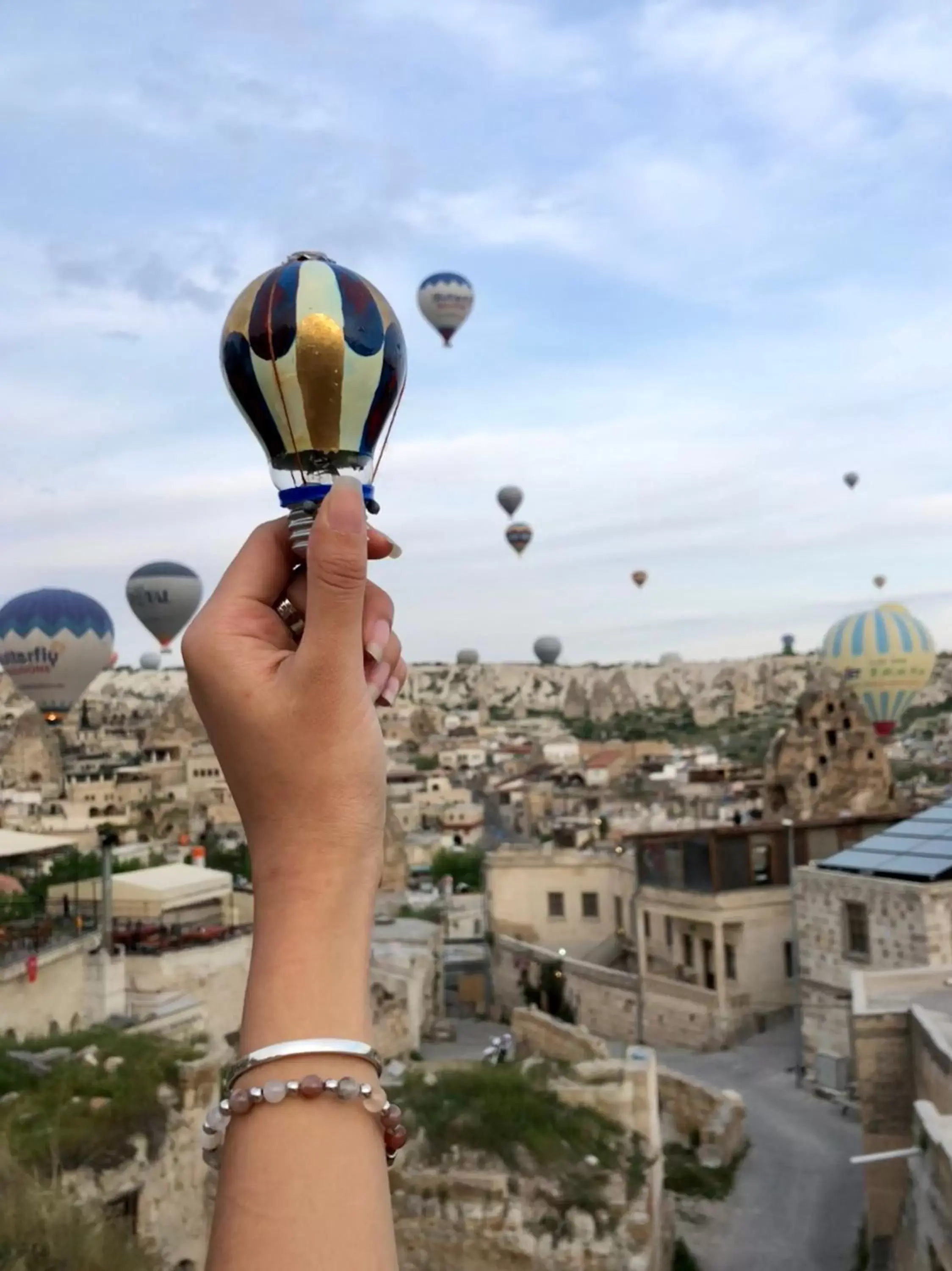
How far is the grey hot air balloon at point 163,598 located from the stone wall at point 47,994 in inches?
980

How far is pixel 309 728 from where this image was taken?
1.77m

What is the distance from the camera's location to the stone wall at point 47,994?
1431 centimetres

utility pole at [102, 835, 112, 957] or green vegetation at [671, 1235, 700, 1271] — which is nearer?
green vegetation at [671, 1235, 700, 1271]

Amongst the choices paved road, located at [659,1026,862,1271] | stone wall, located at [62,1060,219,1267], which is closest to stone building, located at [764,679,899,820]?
paved road, located at [659,1026,862,1271]

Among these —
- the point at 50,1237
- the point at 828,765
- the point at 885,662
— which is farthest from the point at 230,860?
the point at 50,1237

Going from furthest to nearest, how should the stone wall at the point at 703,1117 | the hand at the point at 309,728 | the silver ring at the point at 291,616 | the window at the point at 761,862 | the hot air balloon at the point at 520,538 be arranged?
the hot air balloon at the point at 520,538 → the window at the point at 761,862 → the stone wall at the point at 703,1117 → the silver ring at the point at 291,616 → the hand at the point at 309,728

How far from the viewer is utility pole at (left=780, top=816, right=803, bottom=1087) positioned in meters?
18.0

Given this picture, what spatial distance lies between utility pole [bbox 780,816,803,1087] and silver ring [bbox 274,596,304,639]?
1799 cm

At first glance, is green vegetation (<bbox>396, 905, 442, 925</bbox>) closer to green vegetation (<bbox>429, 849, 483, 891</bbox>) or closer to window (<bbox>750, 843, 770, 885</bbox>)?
green vegetation (<bbox>429, 849, 483, 891</bbox>)

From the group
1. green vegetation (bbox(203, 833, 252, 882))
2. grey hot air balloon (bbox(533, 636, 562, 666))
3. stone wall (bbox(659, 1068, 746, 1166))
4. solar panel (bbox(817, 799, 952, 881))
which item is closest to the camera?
stone wall (bbox(659, 1068, 746, 1166))

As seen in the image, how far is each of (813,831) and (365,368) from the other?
21.4 metres

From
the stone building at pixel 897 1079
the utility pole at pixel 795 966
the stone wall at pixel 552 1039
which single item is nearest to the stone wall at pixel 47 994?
the stone wall at pixel 552 1039

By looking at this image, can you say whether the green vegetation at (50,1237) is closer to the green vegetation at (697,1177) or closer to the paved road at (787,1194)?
the paved road at (787,1194)

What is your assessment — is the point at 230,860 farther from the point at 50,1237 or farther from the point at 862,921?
the point at 50,1237
